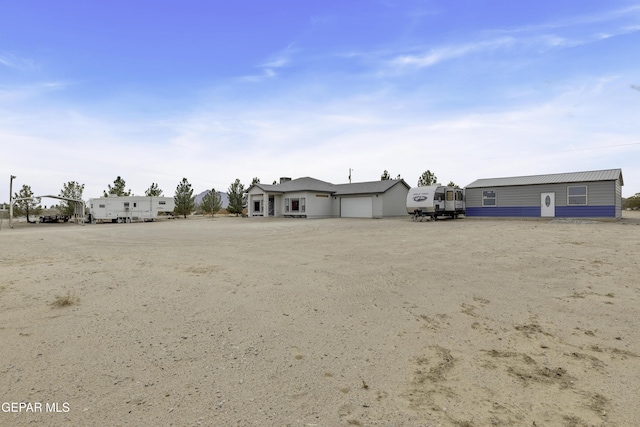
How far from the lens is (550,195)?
24219 mm

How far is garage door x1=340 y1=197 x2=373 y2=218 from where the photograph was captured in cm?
3419

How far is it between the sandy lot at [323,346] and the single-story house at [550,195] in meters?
18.3

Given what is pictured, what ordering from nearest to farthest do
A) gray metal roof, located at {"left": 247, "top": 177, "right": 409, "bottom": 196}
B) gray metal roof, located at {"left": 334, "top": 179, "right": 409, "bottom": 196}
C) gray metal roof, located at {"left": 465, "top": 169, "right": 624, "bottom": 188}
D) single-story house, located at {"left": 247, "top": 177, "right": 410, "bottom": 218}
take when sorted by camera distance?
gray metal roof, located at {"left": 465, "top": 169, "right": 624, "bottom": 188} → gray metal roof, located at {"left": 334, "top": 179, "right": 409, "bottom": 196} → single-story house, located at {"left": 247, "top": 177, "right": 410, "bottom": 218} → gray metal roof, located at {"left": 247, "top": 177, "right": 409, "bottom": 196}

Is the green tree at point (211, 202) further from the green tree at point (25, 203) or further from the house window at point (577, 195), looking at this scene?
the house window at point (577, 195)

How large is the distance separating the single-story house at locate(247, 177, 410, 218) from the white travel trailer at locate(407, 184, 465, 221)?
622 centimetres

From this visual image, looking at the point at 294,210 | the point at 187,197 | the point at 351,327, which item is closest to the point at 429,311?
the point at 351,327

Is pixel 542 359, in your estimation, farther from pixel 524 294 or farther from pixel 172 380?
pixel 172 380

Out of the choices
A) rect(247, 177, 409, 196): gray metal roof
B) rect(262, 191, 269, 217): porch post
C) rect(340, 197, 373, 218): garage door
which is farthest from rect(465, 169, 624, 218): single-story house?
rect(262, 191, 269, 217): porch post

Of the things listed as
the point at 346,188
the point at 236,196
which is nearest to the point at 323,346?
the point at 346,188

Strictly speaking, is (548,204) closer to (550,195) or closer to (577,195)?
(550,195)

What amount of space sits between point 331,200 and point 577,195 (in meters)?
22.1

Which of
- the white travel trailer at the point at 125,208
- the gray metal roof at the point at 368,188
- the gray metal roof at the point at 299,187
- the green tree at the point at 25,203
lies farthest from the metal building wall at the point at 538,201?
the green tree at the point at 25,203

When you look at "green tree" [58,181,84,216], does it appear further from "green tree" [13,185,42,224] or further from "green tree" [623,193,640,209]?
"green tree" [623,193,640,209]

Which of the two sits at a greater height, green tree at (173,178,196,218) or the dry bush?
green tree at (173,178,196,218)
